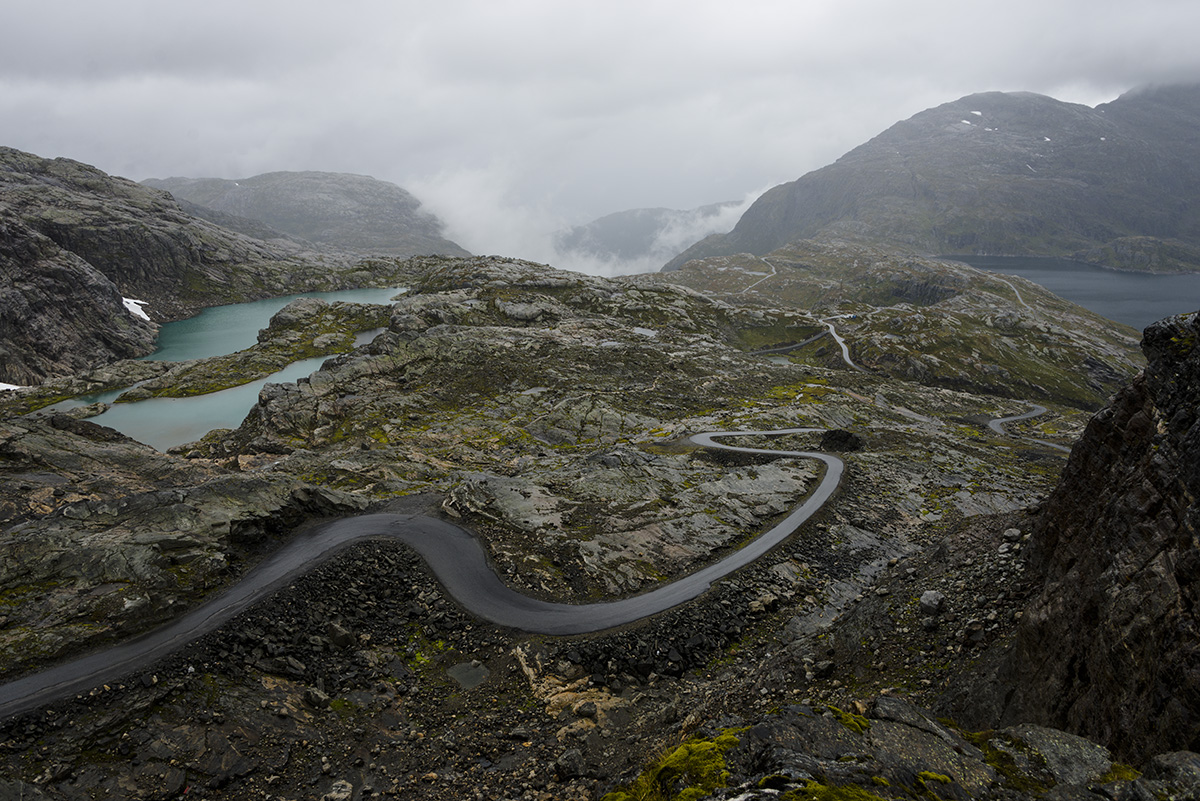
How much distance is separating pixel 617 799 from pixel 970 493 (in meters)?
56.9

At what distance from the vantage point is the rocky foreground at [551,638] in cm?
1523

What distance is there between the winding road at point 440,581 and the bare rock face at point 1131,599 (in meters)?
19.9

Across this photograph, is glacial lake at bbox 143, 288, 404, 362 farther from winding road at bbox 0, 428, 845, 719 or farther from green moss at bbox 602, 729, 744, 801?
green moss at bbox 602, 729, 744, 801

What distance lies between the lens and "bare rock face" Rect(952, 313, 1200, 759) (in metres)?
13.3

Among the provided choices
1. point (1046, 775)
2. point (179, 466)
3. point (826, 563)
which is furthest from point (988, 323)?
point (179, 466)

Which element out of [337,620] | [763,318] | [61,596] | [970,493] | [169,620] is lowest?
[970,493]

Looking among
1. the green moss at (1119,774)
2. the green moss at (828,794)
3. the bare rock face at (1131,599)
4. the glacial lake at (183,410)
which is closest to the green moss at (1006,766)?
the green moss at (1119,774)

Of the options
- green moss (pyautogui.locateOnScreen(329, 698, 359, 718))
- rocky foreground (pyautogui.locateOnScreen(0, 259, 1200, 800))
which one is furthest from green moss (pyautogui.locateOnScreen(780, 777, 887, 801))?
green moss (pyautogui.locateOnScreen(329, 698, 359, 718))

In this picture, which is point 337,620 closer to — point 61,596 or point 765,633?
point 61,596

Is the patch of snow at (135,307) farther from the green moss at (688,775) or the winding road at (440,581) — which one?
the green moss at (688,775)

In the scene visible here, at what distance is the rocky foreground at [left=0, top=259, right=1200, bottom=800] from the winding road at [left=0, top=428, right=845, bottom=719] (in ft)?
3.51

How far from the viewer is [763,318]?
177m

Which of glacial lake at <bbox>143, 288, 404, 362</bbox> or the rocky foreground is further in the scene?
glacial lake at <bbox>143, 288, 404, 362</bbox>

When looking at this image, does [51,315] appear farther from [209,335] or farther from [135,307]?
[135,307]
